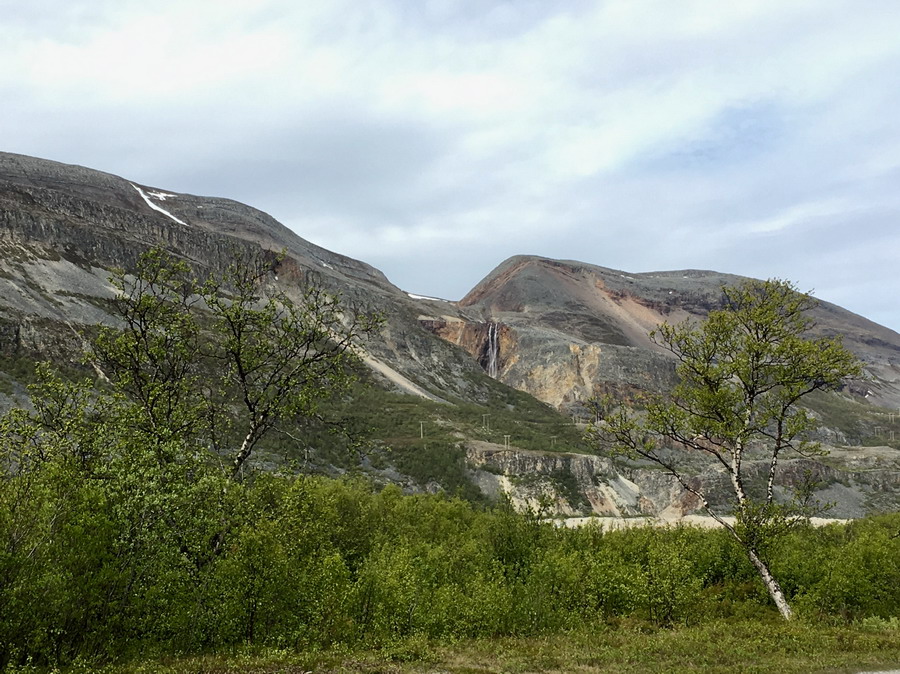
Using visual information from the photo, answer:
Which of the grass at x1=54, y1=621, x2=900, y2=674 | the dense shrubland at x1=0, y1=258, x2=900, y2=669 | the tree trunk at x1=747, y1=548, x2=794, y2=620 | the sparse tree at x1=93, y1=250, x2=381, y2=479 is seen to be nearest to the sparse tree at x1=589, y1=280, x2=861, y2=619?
the tree trunk at x1=747, y1=548, x2=794, y2=620

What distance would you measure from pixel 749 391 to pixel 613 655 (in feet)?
41.0

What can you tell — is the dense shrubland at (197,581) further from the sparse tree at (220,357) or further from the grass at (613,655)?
the sparse tree at (220,357)

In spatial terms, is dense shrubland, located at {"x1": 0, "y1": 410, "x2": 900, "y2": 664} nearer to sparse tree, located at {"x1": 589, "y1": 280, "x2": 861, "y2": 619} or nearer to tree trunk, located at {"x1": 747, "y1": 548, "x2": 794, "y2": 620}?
tree trunk, located at {"x1": 747, "y1": 548, "x2": 794, "y2": 620}

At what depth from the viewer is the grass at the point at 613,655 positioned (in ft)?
47.1

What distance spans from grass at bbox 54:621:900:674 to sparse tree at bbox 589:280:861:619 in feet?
11.5

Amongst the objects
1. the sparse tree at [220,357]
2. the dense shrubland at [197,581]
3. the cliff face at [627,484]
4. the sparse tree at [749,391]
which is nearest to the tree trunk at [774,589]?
the sparse tree at [749,391]

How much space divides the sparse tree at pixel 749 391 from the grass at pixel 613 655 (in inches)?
139

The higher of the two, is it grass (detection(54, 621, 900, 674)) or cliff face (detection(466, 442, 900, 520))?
grass (detection(54, 621, 900, 674))

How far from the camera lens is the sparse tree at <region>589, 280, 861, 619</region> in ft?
77.7

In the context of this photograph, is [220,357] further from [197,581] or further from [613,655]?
[613,655]

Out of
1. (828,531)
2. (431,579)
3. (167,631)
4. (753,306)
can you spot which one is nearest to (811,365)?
(753,306)

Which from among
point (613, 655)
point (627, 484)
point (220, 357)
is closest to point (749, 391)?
point (613, 655)

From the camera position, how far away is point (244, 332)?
67.1 ft

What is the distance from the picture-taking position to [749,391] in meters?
24.6
